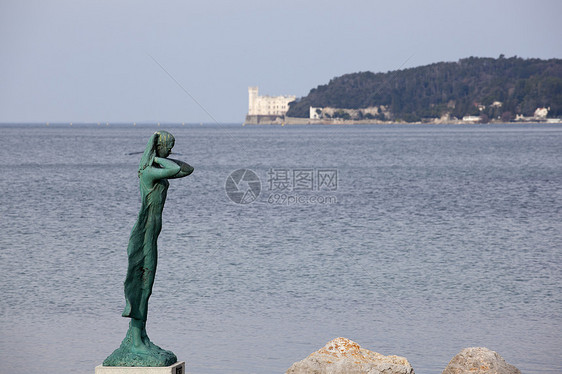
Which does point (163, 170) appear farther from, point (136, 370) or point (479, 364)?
point (479, 364)

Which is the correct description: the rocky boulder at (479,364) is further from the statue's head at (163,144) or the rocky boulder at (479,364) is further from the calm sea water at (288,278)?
the statue's head at (163,144)

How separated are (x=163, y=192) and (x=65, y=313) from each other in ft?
26.9

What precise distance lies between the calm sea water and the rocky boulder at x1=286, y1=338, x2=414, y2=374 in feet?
5.77

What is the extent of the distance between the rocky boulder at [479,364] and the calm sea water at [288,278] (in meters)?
1.42

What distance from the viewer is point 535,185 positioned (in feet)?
180

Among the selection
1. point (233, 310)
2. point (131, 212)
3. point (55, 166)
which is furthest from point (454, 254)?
point (55, 166)

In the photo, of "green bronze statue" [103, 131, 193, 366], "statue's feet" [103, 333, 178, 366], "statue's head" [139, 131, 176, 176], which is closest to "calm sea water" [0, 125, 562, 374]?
"statue's head" [139, 131, 176, 176]

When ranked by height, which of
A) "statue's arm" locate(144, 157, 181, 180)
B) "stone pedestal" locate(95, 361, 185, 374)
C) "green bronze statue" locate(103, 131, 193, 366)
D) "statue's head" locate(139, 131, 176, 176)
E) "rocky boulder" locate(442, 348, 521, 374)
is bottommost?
"rocky boulder" locate(442, 348, 521, 374)

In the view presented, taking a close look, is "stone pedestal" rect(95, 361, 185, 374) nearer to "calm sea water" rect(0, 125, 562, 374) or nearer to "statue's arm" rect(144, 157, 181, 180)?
"statue's arm" rect(144, 157, 181, 180)

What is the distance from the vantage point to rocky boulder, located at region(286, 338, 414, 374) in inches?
448

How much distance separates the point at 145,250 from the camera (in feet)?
31.5

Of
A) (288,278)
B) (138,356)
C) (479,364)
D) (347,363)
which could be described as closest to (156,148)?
(138,356)

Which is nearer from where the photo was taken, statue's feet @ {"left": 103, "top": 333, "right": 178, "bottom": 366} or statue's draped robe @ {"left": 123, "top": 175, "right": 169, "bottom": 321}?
statue's feet @ {"left": 103, "top": 333, "right": 178, "bottom": 366}

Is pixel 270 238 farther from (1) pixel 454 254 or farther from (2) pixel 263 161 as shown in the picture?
(2) pixel 263 161
